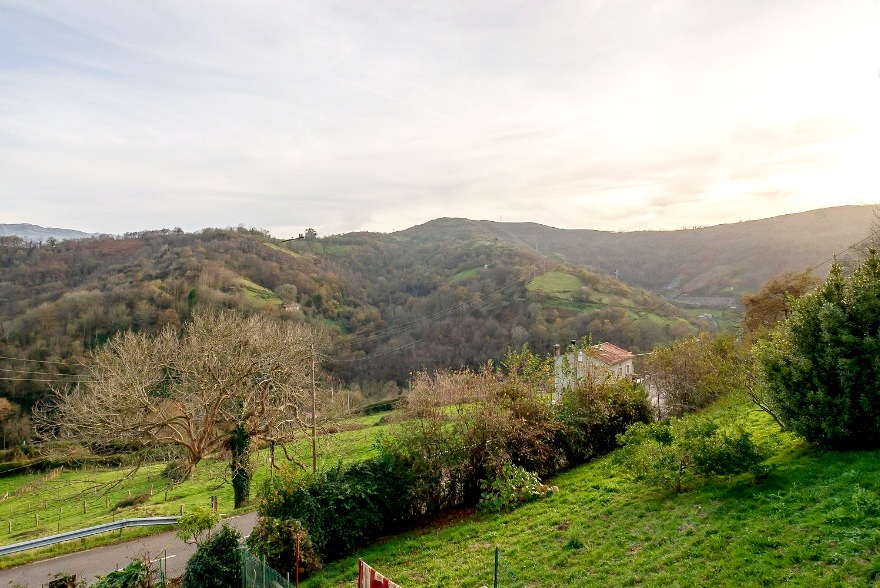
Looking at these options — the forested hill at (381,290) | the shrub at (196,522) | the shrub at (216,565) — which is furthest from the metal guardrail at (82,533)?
the forested hill at (381,290)

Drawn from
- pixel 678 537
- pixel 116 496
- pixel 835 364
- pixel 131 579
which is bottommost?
pixel 116 496

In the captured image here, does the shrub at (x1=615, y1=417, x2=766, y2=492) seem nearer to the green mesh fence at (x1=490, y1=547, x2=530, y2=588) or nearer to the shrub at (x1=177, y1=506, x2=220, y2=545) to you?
the green mesh fence at (x1=490, y1=547, x2=530, y2=588)

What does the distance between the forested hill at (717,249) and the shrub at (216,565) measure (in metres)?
52.3

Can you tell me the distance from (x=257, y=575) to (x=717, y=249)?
101688mm

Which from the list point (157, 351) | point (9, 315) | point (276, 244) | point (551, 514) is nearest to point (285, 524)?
point (551, 514)

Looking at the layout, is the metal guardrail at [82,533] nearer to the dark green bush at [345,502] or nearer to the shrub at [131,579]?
the shrub at [131,579]

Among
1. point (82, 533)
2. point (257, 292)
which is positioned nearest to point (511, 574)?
point (82, 533)

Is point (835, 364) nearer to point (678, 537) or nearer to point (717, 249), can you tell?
point (678, 537)

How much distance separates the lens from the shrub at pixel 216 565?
998 centimetres

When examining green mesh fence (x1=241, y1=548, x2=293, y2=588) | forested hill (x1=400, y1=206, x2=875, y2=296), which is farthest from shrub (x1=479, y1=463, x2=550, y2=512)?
forested hill (x1=400, y1=206, x2=875, y2=296)

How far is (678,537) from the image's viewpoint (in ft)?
25.2

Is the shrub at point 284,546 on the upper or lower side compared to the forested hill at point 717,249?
lower

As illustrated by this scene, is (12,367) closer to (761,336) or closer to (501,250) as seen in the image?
(761,336)

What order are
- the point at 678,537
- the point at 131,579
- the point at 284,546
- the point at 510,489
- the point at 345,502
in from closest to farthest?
1. the point at 678,537
2. the point at 284,546
3. the point at 131,579
4. the point at 345,502
5. the point at 510,489
